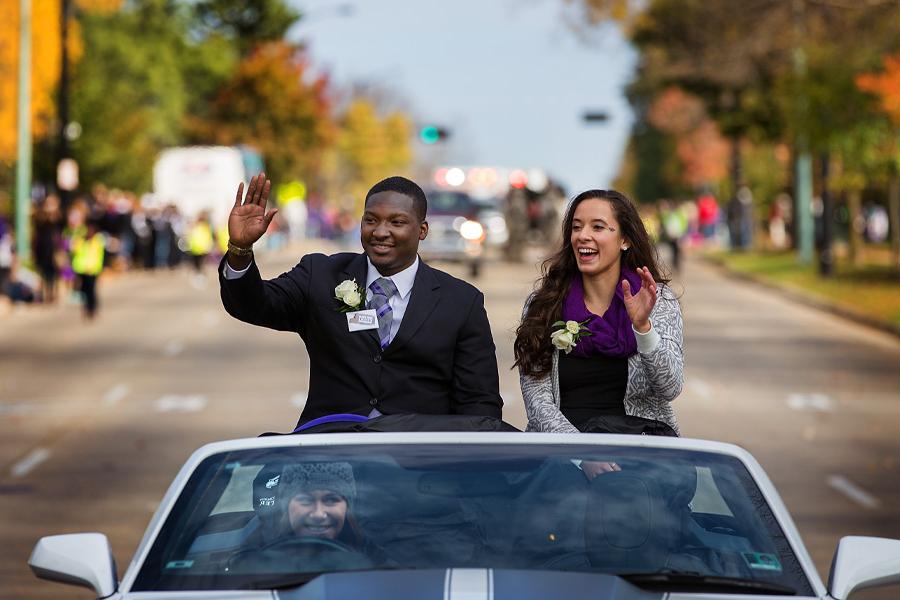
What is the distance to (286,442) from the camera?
16.8 feet

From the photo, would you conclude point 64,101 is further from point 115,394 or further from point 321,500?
point 321,500

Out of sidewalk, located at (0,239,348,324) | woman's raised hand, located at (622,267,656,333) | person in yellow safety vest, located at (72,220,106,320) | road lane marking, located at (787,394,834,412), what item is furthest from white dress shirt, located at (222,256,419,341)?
person in yellow safety vest, located at (72,220,106,320)

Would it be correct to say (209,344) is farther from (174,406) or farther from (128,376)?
(174,406)

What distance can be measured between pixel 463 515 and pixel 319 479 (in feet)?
1.29

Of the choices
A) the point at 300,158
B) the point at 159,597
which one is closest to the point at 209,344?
the point at 159,597

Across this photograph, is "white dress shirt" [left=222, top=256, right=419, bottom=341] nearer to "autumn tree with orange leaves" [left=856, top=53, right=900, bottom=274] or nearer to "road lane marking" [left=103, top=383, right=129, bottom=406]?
"road lane marking" [left=103, top=383, right=129, bottom=406]

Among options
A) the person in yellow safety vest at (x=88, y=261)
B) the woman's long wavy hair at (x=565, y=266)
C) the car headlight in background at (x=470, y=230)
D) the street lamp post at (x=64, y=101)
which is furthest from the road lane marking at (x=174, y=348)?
the woman's long wavy hair at (x=565, y=266)

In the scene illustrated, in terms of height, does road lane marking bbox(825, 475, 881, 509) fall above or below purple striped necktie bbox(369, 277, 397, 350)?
below

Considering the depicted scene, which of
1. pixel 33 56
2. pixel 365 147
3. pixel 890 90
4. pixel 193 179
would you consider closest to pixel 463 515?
pixel 890 90

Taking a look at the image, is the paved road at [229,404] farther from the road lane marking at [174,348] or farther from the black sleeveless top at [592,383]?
the black sleeveless top at [592,383]

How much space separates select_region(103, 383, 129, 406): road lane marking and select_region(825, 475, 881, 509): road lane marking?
8473 mm

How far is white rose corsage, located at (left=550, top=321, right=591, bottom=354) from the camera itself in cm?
631

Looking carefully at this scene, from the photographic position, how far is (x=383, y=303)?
256 inches

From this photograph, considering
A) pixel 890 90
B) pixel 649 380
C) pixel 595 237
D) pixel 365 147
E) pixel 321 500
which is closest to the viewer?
pixel 321 500
